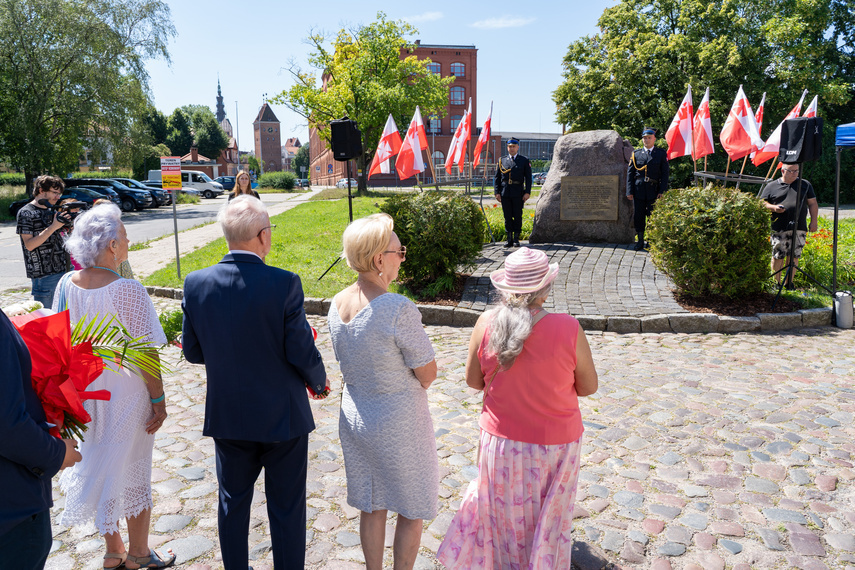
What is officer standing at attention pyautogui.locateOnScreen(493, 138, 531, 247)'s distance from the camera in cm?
1234

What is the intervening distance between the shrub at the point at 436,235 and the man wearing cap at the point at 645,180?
160 inches

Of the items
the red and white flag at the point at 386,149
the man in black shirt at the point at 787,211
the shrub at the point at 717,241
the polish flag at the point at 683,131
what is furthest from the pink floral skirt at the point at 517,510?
the polish flag at the point at 683,131

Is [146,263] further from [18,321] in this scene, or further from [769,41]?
[769,41]

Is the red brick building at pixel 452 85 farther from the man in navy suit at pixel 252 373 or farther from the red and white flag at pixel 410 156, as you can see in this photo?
the man in navy suit at pixel 252 373

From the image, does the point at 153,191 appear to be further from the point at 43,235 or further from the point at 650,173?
the point at 43,235

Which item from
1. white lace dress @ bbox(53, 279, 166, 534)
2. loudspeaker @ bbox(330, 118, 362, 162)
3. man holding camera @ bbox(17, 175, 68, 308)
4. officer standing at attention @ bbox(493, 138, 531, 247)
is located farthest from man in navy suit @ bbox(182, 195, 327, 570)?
officer standing at attention @ bbox(493, 138, 531, 247)

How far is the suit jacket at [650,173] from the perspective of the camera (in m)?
11.6

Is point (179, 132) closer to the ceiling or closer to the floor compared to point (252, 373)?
closer to the ceiling

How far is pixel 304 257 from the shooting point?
13.1 m

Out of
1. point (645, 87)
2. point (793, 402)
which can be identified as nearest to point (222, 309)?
point (793, 402)

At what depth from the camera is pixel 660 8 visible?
110 feet

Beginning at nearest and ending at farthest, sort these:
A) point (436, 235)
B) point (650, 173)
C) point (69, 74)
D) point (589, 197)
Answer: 1. point (436, 235)
2. point (650, 173)
3. point (589, 197)
4. point (69, 74)

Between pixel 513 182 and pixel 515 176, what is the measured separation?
0.13 meters

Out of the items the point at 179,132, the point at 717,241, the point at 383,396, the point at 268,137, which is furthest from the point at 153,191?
the point at 268,137
